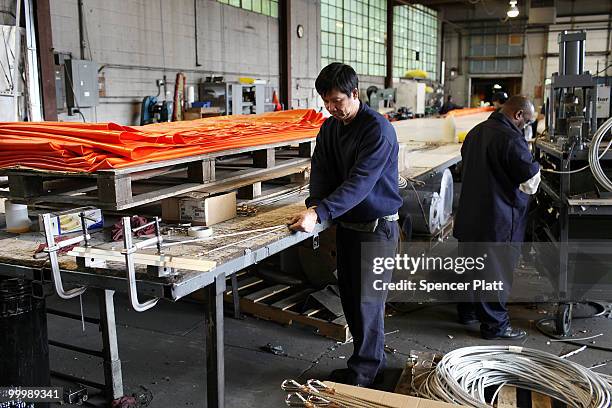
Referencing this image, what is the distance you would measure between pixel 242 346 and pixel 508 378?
174 centimetres

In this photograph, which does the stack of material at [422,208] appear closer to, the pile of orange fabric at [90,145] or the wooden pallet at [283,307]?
the wooden pallet at [283,307]

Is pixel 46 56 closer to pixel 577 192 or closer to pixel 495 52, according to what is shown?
pixel 577 192

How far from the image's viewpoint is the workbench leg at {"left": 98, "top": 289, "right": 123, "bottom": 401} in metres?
3.01

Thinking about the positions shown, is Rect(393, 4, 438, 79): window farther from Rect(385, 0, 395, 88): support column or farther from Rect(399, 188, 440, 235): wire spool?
Rect(399, 188, 440, 235): wire spool

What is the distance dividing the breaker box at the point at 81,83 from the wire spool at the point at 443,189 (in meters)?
4.69

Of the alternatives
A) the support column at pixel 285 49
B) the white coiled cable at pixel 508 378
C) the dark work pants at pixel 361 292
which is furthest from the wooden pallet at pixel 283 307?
the support column at pixel 285 49

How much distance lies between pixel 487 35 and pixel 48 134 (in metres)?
22.5

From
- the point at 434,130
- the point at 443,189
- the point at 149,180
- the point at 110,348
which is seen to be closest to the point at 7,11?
the point at 149,180

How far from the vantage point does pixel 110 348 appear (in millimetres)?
3088

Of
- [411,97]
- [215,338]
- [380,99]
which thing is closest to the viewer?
[215,338]

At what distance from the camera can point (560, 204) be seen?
4.02 m

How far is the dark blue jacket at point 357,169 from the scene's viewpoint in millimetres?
2781

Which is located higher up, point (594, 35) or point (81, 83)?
point (594, 35)

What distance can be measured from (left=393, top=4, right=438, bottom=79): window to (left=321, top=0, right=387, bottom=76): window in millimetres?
1388
